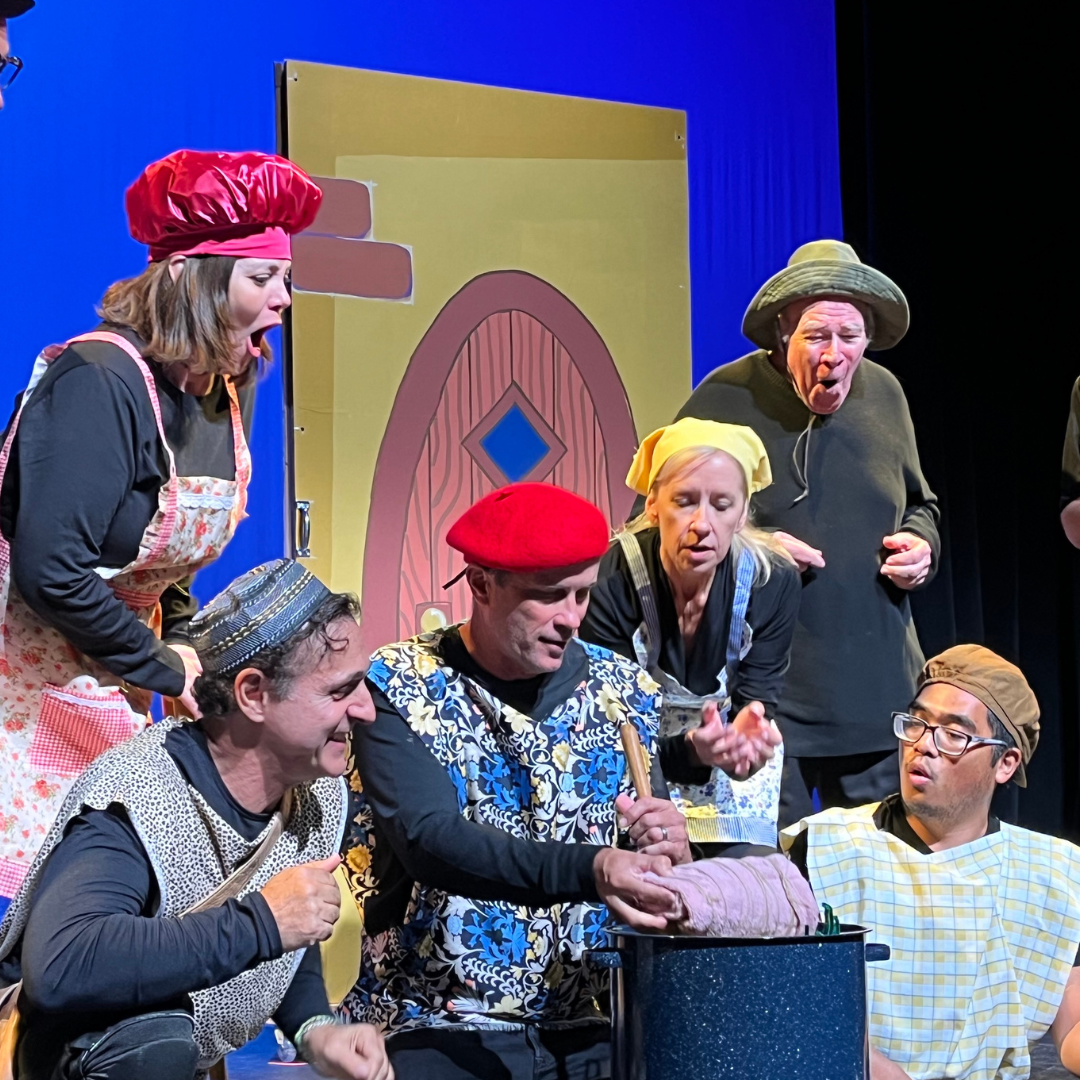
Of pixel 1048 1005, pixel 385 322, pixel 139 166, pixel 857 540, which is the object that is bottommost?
pixel 1048 1005

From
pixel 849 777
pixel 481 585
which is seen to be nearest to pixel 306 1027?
pixel 481 585

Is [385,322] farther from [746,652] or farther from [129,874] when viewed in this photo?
[129,874]

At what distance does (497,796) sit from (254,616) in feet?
1.68

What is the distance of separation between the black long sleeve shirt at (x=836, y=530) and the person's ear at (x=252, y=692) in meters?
2.02

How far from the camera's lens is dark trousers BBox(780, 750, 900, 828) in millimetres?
3857

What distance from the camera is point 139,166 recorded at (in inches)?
158

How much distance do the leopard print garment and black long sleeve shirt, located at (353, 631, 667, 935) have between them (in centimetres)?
13

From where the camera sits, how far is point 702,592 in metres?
3.35

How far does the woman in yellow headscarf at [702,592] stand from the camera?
3.29m

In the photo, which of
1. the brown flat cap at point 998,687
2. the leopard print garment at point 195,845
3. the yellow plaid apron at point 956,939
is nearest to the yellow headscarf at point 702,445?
A: the brown flat cap at point 998,687

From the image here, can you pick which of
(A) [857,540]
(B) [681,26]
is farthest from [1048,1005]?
(B) [681,26]

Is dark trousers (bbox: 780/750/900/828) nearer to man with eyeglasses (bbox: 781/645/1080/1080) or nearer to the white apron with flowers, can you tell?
man with eyeglasses (bbox: 781/645/1080/1080)

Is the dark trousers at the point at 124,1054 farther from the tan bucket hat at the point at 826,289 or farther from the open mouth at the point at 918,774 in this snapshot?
the tan bucket hat at the point at 826,289

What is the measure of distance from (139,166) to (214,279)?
4.57 ft
